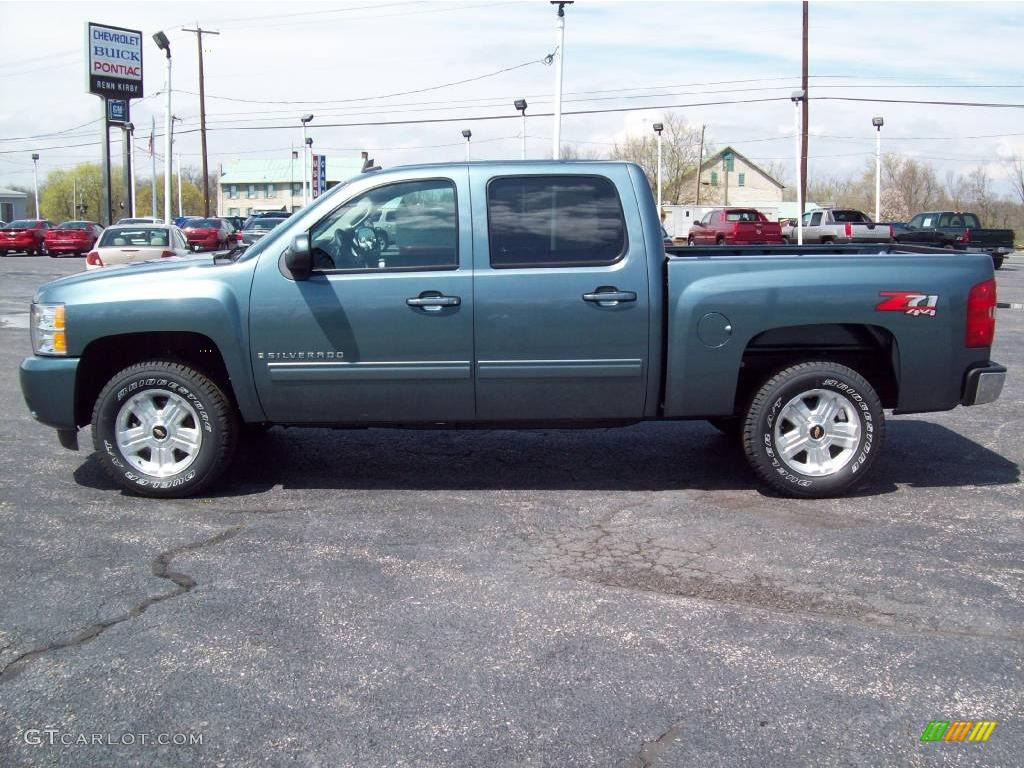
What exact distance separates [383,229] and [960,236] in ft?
101

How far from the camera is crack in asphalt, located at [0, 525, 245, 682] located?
386cm

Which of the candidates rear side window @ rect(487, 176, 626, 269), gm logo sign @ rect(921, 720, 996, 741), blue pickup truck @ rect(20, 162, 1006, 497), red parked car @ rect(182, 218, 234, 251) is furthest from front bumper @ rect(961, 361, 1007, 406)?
red parked car @ rect(182, 218, 234, 251)

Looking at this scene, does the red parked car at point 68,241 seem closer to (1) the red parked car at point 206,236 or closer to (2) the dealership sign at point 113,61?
(1) the red parked car at point 206,236

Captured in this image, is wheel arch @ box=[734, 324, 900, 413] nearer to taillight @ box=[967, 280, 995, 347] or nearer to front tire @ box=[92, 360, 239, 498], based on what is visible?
taillight @ box=[967, 280, 995, 347]

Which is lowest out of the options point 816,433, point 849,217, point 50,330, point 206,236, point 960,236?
point 816,433

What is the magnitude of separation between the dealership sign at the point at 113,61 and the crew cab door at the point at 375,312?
49.1 m

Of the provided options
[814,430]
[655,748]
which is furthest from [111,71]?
[655,748]

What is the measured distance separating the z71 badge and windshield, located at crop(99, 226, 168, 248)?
60.1 ft

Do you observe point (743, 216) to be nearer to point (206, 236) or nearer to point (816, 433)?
point (206, 236)

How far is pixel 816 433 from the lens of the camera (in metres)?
6.06

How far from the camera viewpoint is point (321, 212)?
592 cm

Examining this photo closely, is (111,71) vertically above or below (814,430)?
above

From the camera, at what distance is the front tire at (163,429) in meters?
5.98

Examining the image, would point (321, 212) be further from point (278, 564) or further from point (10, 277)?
point (10, 277)
